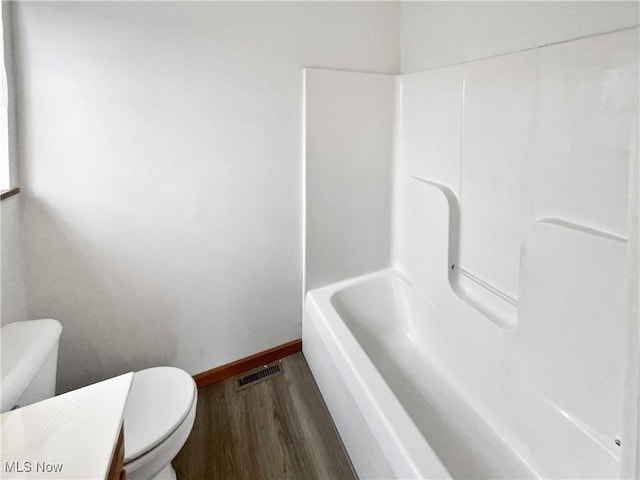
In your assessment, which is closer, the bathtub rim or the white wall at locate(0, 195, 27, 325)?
the bathtub rim

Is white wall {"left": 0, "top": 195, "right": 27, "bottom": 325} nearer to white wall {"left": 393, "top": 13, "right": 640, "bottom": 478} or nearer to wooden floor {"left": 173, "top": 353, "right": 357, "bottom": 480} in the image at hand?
wooden floor {"left": 173, "top": 353, "right": 357, "bottom": 480}

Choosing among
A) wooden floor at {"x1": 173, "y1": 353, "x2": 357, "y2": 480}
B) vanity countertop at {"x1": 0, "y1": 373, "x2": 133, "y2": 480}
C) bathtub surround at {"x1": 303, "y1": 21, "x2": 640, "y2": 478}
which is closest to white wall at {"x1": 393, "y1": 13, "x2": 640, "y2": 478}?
bathtub surround at {"x1": 303, "y1": 21, "x2": 640, "y2": 478}

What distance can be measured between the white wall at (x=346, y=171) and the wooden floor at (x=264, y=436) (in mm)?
692

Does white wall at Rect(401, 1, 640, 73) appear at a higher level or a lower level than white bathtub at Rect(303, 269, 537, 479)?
higher

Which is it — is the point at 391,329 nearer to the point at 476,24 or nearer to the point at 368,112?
the point at 368,112

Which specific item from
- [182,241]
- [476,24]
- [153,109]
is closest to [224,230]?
[182,241]

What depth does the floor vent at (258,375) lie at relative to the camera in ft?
6.30

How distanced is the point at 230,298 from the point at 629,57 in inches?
77.7

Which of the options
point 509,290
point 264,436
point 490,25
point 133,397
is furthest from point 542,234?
point 133,397

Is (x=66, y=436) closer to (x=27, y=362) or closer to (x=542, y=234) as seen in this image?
(x=27, y=362)

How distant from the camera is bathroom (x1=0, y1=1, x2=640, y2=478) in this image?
1.12m

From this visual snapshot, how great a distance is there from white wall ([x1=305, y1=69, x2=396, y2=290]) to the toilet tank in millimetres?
1278

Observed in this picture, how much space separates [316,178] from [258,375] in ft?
4.24

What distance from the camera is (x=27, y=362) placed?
1.01 m
